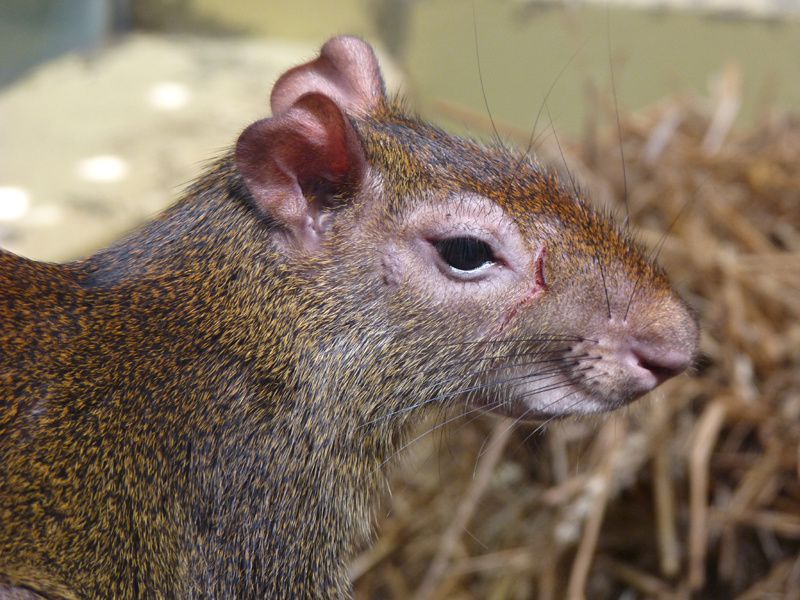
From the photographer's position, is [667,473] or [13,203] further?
[13,203]

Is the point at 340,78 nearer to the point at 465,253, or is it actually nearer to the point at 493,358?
the point at 465,253

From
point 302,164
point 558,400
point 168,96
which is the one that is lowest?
point 558,400

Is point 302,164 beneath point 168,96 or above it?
beneath

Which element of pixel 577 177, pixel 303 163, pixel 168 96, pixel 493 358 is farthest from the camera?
pixel 168 96

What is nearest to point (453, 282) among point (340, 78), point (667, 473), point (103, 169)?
point (340, 78)

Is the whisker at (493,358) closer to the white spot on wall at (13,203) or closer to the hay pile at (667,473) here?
the hay pile at (667,473)

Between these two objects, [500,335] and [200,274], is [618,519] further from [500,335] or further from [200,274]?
[200,274]

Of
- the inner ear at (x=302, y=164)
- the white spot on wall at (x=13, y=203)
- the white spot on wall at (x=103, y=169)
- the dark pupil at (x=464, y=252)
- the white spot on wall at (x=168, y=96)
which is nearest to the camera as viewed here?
the inner ear at (x=302, y=164)

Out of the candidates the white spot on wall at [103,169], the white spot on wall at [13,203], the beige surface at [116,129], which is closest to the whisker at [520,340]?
the beige surface at [116,129]
